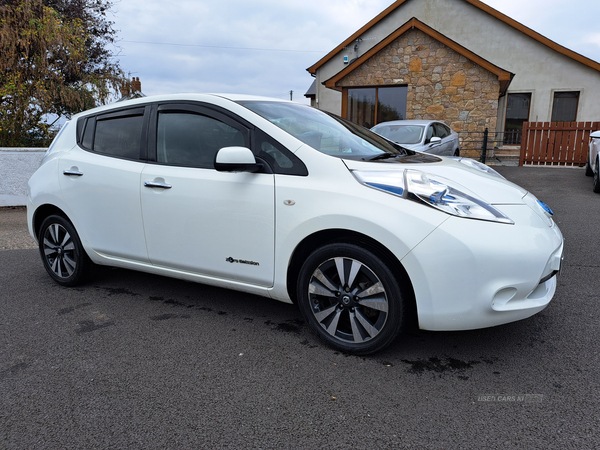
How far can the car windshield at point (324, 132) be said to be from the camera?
307cm

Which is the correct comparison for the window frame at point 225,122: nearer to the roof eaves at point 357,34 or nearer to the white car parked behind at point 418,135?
the white car parked behind at point 418,135

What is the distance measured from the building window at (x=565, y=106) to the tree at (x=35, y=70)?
56.3ft

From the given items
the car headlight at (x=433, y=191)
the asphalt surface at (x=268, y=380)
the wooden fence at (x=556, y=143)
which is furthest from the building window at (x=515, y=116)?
the car headlight at (x=433, y=191)

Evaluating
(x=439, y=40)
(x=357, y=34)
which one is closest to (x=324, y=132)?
(x=439, y=40)

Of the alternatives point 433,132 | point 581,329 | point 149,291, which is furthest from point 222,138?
point 433,132

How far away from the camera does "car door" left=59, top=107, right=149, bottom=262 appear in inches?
138

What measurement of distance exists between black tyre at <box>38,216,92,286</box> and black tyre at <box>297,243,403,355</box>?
2.26 meters

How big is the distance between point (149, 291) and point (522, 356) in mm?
3014

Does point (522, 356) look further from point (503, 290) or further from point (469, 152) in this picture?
point (469, 152)

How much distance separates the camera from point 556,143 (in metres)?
14.1

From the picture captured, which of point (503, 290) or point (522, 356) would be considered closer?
point (503, 290)

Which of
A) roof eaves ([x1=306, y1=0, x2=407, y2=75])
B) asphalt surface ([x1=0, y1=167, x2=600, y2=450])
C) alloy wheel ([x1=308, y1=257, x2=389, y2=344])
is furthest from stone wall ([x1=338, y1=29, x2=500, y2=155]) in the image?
alloy wheel ([x1=308, y1=257, x2=389, y2=344])

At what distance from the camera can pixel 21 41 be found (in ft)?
33.0

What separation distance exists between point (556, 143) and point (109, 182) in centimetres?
1438
